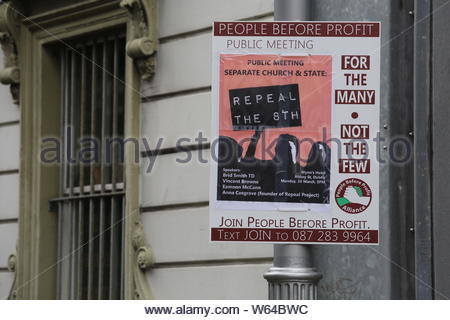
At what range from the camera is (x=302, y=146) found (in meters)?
6.01

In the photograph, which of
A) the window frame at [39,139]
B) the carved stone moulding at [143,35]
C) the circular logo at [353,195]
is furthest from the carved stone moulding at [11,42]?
the circular logo at [353,195]

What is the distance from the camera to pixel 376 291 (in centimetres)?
848

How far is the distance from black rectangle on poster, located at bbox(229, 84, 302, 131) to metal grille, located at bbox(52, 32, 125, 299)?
4.89 meters

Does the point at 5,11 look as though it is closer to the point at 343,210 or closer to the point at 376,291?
the point at 376,291

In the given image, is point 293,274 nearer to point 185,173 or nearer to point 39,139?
point 185,173

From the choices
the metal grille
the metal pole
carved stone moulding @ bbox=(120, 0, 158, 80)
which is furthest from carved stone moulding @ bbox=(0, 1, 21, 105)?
the metal pole

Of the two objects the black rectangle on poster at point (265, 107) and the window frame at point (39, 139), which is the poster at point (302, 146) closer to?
the black rectangle on poster at point (265, 107)

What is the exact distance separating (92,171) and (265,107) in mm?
5537

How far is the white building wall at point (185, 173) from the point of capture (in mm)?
→ 9641

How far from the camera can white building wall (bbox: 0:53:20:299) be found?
12.1 metres

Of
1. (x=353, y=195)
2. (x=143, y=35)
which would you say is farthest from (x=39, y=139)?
(x=353, y=195)

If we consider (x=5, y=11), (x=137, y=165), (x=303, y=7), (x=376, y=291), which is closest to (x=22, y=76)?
(x=5, y=11)

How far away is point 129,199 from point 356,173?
15.7ft

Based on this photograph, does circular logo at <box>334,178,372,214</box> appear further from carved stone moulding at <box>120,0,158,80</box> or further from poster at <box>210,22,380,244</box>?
carved stone moulding at <box>120,0,158,80</box>
